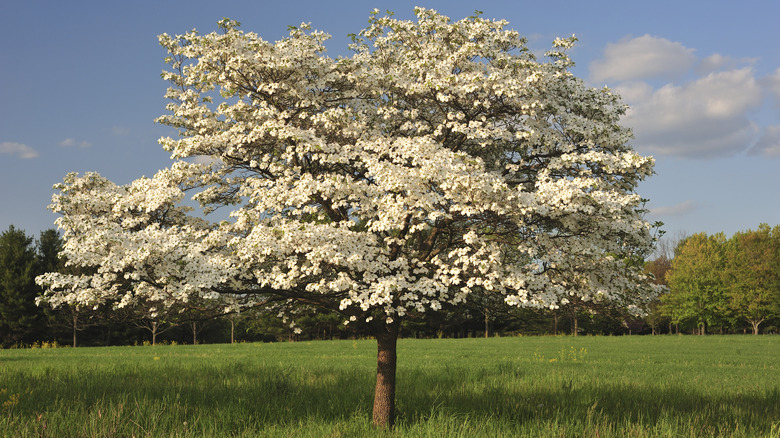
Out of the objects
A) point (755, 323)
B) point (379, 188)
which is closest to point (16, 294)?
point (379, 188)

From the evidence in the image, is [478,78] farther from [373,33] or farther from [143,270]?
[143,270]

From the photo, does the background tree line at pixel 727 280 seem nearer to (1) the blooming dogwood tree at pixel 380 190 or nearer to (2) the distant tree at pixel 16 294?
(1) the blooming dogwood tree at pixel 380 190

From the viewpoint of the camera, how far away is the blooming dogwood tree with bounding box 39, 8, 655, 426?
1094 centimetres

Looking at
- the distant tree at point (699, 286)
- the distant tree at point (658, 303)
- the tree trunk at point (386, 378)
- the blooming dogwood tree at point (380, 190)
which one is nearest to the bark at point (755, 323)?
the distant tree at point (699, 286)

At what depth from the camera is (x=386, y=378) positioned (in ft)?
44.1

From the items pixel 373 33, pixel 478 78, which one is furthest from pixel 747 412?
pixel 373 33

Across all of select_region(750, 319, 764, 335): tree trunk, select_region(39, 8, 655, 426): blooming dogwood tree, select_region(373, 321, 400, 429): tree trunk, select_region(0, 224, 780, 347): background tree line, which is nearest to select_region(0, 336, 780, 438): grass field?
select_region(373, 321, 400, 429): tree trunk

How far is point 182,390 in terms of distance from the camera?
1706 cm

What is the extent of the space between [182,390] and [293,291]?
7204 millimetres

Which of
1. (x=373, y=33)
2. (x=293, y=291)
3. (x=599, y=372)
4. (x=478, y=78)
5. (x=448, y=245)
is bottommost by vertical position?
(x=599, y=372)

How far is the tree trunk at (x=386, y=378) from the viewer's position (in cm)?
1314

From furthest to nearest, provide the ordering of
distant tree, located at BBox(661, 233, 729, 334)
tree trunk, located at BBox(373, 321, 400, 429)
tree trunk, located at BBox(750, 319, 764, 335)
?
tree trunk, located at BBox(750, 319, 764, 335) → distant tree, located at BBox(661, 233, 729, 334) → tree trunk, located at BBox(373, 321, 400, 429)

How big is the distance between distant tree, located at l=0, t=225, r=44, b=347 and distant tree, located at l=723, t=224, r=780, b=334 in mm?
93058

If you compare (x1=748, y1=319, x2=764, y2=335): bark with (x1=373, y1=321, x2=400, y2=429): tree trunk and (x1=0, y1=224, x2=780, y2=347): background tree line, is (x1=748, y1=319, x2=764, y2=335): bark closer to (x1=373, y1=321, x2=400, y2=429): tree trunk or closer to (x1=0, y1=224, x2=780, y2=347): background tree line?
(x1=0, y1=224, x2=780, y2=347): background tree line
